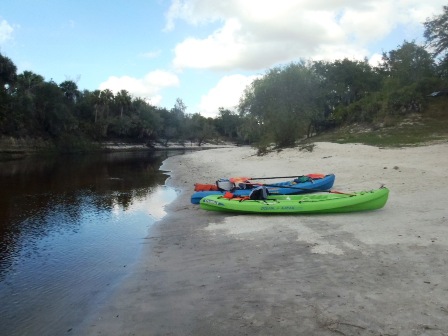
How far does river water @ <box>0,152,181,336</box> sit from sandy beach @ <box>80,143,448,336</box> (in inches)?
21.0

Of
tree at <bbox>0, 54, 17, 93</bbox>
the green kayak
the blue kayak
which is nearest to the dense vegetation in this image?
tree at <bbox>0, 54, 17, 93</bbox>

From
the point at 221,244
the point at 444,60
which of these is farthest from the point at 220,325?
the point at 444,60

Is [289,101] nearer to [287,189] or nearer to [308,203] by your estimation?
[287,189]

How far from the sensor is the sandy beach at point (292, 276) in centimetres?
454

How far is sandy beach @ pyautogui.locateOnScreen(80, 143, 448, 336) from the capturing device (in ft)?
14.9

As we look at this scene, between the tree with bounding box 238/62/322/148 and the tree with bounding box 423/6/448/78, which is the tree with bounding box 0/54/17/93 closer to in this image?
the tree with bounding box 238/62/322/148

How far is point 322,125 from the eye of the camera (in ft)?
156

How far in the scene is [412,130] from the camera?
90.5ft

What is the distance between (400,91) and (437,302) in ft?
113

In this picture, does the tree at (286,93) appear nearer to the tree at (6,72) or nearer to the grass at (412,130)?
the grass at (412,130)

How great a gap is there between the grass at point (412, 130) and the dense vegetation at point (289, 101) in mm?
864

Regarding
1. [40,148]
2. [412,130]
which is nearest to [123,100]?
[40,148]

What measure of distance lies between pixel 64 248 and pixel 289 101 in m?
36.4

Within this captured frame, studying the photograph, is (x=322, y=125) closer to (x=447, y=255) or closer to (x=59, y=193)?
(x=59, y=193)
